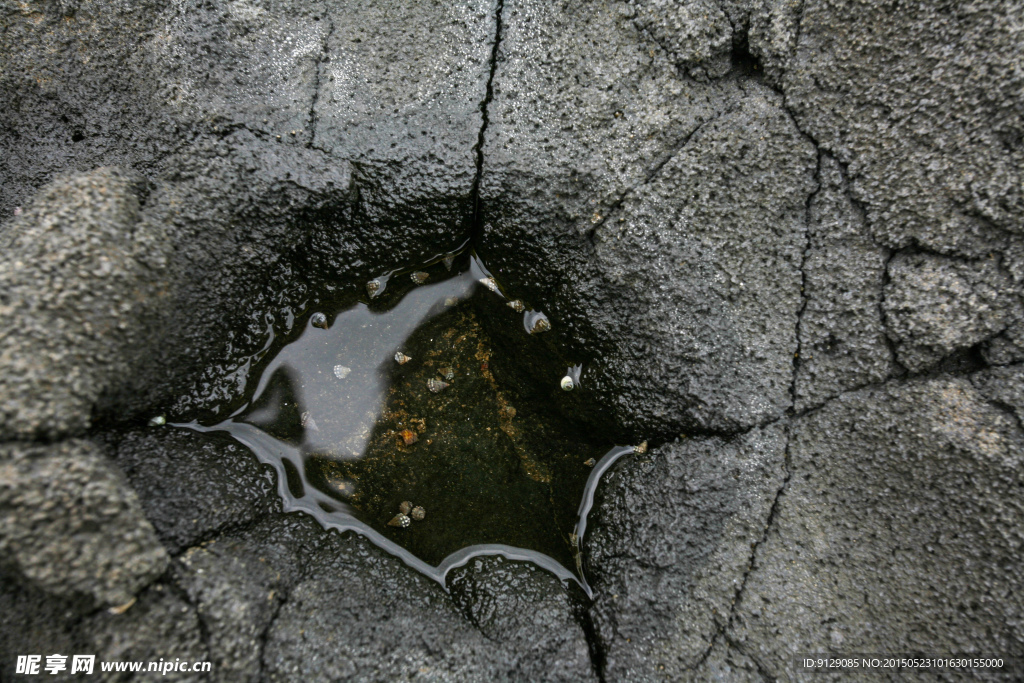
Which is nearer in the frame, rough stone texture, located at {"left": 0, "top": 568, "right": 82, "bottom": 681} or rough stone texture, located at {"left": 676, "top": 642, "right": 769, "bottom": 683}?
rough stone texture, located at {"left": 0, "top": 568, "right": 82, "bottom": 681}

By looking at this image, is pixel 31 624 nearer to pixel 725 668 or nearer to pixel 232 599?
pixel 232 599

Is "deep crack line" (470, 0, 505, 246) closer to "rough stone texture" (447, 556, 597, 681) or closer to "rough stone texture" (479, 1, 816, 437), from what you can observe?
"rough stone texture" (479, 1, 816, 437)

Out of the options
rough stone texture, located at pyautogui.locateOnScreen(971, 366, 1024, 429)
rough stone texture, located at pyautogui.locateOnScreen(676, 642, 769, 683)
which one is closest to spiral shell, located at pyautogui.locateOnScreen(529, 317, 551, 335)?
rough stone texture, located at pyautogui.locateOnScreen(676, 642, 769, 683)

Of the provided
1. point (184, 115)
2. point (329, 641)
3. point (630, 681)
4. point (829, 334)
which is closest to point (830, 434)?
point (829, 334)

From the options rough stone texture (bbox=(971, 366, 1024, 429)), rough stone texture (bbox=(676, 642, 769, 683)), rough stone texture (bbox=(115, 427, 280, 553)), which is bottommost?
rough stone texture (bbox=(676, 642, 769, 683))

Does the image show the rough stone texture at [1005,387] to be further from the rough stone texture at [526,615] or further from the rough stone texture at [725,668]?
the rough stone texture at [526,615]

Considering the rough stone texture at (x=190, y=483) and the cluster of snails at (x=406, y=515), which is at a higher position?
the rough stone texture at (x=190, y=483)

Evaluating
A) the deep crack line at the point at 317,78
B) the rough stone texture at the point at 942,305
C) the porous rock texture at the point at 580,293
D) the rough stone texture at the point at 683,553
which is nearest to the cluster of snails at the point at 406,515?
the porous rock texture at the point at 580,293
